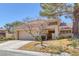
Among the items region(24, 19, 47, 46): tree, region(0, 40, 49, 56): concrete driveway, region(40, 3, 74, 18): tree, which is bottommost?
region(0, 40, 49, 56): concrete driveway

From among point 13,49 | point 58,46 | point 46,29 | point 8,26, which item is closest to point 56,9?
point 46,29

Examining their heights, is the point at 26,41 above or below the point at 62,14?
below

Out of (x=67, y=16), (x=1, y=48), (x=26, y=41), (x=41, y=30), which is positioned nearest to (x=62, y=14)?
(x=67, y=16)

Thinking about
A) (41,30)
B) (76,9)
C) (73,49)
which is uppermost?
(76,9)

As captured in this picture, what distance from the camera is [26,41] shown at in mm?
4805

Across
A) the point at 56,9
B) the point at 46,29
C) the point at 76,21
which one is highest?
the point at 56,9

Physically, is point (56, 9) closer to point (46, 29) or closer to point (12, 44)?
point (46, 29)

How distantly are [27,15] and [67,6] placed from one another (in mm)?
661

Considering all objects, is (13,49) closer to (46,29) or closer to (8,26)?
(8,26)

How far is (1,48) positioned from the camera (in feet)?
15.6

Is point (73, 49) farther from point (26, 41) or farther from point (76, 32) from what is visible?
point (26, 41)

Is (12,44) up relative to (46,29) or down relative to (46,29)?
down

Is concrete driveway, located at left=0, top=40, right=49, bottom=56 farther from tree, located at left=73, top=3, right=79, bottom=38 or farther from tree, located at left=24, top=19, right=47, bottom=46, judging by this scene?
tree, located at left=73, top=3, right=79, bottom=38

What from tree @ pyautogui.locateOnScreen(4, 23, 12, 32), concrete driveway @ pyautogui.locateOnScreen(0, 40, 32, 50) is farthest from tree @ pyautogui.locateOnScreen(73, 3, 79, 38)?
tree @ pyautogui.locateOnScreen(4, 23, 12, 32)
